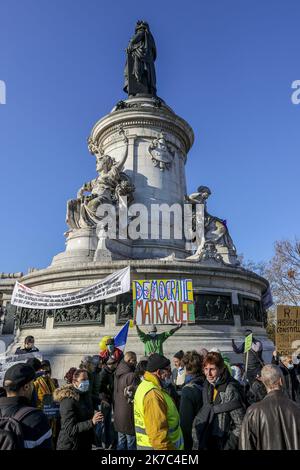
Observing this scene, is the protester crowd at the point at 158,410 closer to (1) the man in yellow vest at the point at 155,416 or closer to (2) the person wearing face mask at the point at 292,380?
(1) the man in yellow vest at the point at 155,416

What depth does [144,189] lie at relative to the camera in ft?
58.9

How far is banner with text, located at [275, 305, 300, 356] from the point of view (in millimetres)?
9008

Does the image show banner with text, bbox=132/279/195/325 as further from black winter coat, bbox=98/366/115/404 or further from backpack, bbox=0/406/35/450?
backpack, bbox=0/406/35/450

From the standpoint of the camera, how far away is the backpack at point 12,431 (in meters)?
2.33

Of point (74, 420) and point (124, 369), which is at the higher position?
point (124, 369)

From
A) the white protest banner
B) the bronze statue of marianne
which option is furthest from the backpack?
the bronze statue of marianne

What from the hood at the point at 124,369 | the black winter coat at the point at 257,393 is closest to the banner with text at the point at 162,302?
the hood at the point at 124,369

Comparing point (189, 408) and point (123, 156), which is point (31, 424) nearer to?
point (189, 408)

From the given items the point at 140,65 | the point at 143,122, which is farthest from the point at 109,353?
the point at 140,65

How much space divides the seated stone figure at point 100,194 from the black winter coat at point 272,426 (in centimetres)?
1283

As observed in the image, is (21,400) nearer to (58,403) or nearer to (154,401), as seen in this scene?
(154,401)

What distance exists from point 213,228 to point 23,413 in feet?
51.3

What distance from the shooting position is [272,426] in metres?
2.79

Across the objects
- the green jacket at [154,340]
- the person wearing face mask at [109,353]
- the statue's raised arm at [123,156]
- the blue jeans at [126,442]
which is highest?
the statue's raised arm at [123,156]
